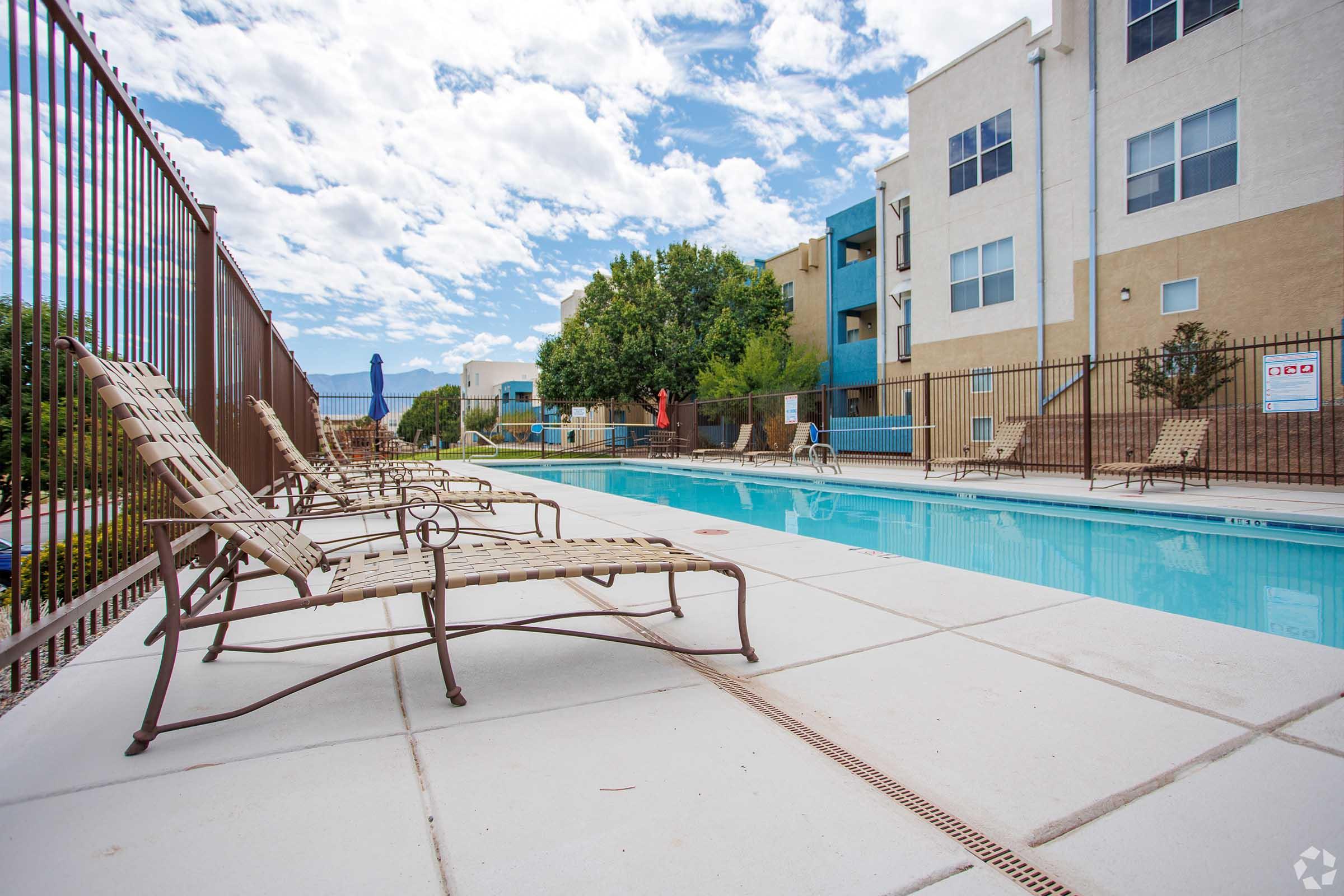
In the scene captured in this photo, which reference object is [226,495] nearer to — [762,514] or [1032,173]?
[762,514]

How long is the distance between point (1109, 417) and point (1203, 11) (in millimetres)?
7222

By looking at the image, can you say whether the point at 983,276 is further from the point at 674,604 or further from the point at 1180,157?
the point at 674,604

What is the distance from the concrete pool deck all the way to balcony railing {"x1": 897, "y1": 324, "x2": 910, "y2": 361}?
18212mm

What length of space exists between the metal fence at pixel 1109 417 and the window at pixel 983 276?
64.3 inches

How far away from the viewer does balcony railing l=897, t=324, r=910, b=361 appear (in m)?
20.2

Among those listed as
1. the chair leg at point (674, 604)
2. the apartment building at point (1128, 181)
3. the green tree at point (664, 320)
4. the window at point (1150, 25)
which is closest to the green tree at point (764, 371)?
the green tree at point (664, 320)

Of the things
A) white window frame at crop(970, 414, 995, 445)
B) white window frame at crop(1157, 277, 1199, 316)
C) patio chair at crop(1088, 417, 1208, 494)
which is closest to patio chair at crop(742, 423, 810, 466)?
white window frame at crop(970, 414, 995, 445)

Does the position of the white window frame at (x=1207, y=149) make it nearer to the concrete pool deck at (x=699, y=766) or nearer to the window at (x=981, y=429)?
the window at (x=981, y=429)

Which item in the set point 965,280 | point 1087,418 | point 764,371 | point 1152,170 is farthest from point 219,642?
point 764,371

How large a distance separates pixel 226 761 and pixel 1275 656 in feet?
11.3

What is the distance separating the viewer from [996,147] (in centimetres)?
1541

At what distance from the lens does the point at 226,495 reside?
2406 mm

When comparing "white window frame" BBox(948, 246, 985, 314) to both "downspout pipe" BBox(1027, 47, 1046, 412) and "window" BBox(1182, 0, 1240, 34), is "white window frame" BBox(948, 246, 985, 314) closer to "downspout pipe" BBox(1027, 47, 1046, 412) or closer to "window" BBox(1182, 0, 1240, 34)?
"downspout pipe" BBox(1027, 47, 1046, 412)

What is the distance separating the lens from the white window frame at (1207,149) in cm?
1132
